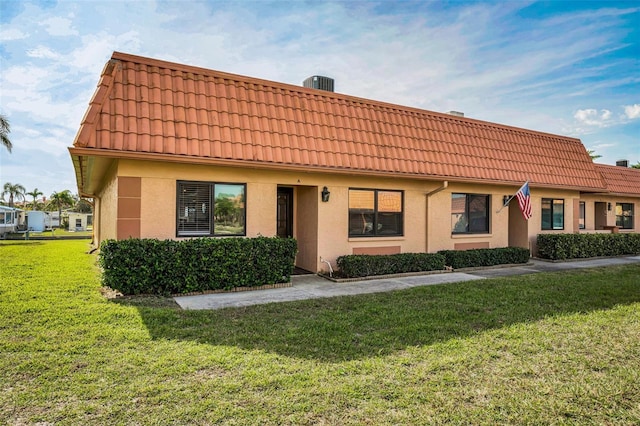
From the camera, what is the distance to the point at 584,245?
47.2ft

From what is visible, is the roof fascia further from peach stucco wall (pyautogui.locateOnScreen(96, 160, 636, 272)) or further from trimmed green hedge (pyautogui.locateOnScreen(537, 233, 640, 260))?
trimmed green hedge (pyautogui.locateOnScreen(537, 233, 640, 260))

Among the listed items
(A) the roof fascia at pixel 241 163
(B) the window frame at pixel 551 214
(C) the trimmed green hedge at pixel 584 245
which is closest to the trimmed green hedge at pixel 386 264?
(A) the roof fascia at pixel 241 163

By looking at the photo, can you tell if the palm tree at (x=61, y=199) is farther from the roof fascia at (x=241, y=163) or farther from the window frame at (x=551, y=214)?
the window frame at (x=551, y=214)

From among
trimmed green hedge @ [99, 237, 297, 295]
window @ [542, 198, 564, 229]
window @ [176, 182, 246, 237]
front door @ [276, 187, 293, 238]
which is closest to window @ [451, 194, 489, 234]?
window @ [542, 198, 564, 229]

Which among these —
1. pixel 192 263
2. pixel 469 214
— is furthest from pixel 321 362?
pixel 469 214

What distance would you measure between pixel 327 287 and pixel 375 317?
2737 millimetres

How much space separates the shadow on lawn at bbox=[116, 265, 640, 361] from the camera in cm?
484

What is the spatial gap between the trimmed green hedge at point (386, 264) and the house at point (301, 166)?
1.96 feet

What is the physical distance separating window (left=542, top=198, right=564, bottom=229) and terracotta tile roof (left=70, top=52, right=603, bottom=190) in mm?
1131

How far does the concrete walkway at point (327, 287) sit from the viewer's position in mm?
7113

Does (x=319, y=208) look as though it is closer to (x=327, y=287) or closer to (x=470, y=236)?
(x=327, y=287)

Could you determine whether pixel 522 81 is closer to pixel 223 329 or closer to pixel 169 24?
pixel 169 24

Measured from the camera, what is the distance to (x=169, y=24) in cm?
1055

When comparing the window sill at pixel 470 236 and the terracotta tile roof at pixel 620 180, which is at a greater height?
the terracotta tile roof at pixel 620 180
